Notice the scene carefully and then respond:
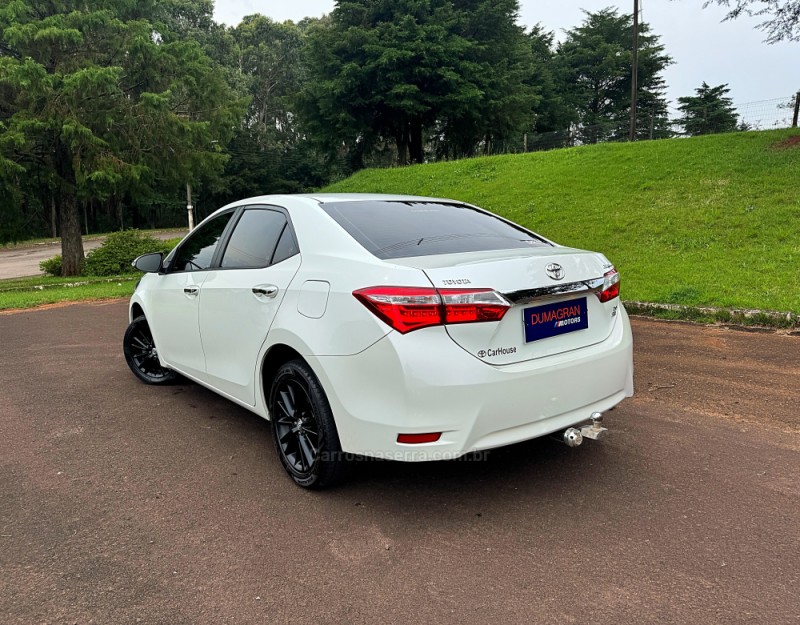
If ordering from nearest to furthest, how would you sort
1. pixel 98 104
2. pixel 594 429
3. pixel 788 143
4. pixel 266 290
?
pixel 594 429 → pixel 266 290 → pixel 788 143 → pixel 98 104

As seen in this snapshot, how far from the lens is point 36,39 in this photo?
52.8 ft

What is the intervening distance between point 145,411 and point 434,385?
9.86 feet

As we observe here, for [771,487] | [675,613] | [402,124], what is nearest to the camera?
[675,613]

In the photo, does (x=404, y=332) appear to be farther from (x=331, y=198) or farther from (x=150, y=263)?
(x=150, y=263)

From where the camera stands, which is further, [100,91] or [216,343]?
[100,91]

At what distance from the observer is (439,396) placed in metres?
2.55

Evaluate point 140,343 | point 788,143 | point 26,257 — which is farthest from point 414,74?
point 140,343

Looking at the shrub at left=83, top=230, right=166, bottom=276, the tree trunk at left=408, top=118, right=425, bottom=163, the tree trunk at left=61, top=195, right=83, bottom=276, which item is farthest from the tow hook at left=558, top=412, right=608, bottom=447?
the tree trunk at left=408, top=118, right=425, bottom=163

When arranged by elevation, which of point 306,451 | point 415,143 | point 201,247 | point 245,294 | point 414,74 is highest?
point 414,74

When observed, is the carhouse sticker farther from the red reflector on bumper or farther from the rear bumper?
the red reflector on bumper

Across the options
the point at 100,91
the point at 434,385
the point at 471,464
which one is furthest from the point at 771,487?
the point at 100,91

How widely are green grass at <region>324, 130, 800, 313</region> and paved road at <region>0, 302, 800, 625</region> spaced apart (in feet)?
13.5

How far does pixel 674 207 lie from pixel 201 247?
10843mm

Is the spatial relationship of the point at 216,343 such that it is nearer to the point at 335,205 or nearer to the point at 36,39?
the point at 335,205
